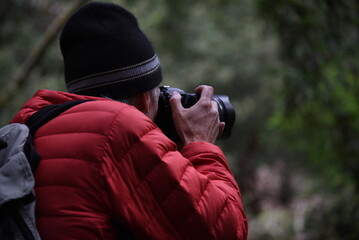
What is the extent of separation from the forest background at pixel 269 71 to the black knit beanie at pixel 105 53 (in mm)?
2976

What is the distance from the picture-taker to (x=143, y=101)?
5.98 feet

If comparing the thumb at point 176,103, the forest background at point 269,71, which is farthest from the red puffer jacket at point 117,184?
the forest background at point 269,71

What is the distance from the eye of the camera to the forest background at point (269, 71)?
4.84m

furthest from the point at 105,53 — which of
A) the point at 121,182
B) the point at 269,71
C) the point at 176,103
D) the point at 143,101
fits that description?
the point at 269,71

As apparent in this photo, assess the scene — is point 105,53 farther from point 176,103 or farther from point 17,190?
point 17,190

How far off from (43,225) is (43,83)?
6029 millimetres

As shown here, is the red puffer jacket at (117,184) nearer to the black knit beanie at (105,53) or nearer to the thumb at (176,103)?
the black knit beanie at (105,53)

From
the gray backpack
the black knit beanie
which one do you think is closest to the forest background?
the black knit beanie

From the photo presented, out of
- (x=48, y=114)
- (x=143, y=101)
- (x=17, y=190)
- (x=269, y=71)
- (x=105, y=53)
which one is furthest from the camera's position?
(x=269, y=71)

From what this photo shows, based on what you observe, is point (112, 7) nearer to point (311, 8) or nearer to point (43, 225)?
point (43, 225)

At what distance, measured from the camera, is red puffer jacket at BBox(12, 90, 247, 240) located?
4.70ft

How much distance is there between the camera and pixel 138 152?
4.84 ft

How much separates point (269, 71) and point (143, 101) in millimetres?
3375

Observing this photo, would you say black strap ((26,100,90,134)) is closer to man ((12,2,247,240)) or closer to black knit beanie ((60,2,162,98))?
man ((12,2,247,240))
